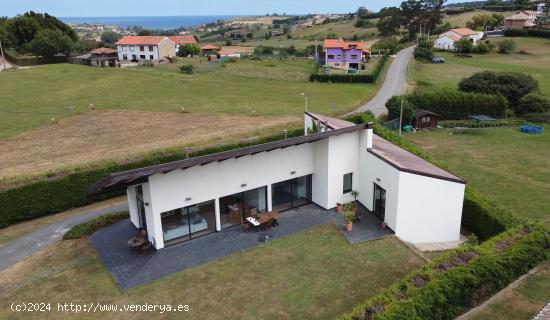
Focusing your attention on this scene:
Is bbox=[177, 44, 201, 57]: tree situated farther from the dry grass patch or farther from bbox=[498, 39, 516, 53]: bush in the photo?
bbox=[498, 39, 516, 53]: bush

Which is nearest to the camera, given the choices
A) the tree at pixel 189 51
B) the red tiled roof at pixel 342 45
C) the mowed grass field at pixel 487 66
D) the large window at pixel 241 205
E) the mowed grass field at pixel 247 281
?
the mowed grass field at pixel 247 281

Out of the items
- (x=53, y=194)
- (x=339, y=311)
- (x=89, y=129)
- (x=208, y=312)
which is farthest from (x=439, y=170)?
(x=89, y=129)

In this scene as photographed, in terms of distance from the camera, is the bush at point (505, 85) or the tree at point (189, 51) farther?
the tree at point (189, 51)

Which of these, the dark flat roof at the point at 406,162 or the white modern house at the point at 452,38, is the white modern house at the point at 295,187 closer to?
the dark flat roof at the point at 406,162

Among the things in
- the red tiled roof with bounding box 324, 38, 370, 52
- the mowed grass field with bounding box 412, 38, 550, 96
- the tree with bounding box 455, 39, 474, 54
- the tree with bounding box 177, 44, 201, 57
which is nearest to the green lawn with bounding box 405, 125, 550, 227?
the mowed grass field with bounding box 412, 38, 550, 96

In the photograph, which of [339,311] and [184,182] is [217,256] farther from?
[339,311]

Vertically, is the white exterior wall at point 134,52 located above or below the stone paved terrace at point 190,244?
above

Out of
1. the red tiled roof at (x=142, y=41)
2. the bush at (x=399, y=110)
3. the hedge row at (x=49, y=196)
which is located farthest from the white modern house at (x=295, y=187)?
the red tiled roof at (x=142, y=41)

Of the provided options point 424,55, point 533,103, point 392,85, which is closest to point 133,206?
point 533,103
